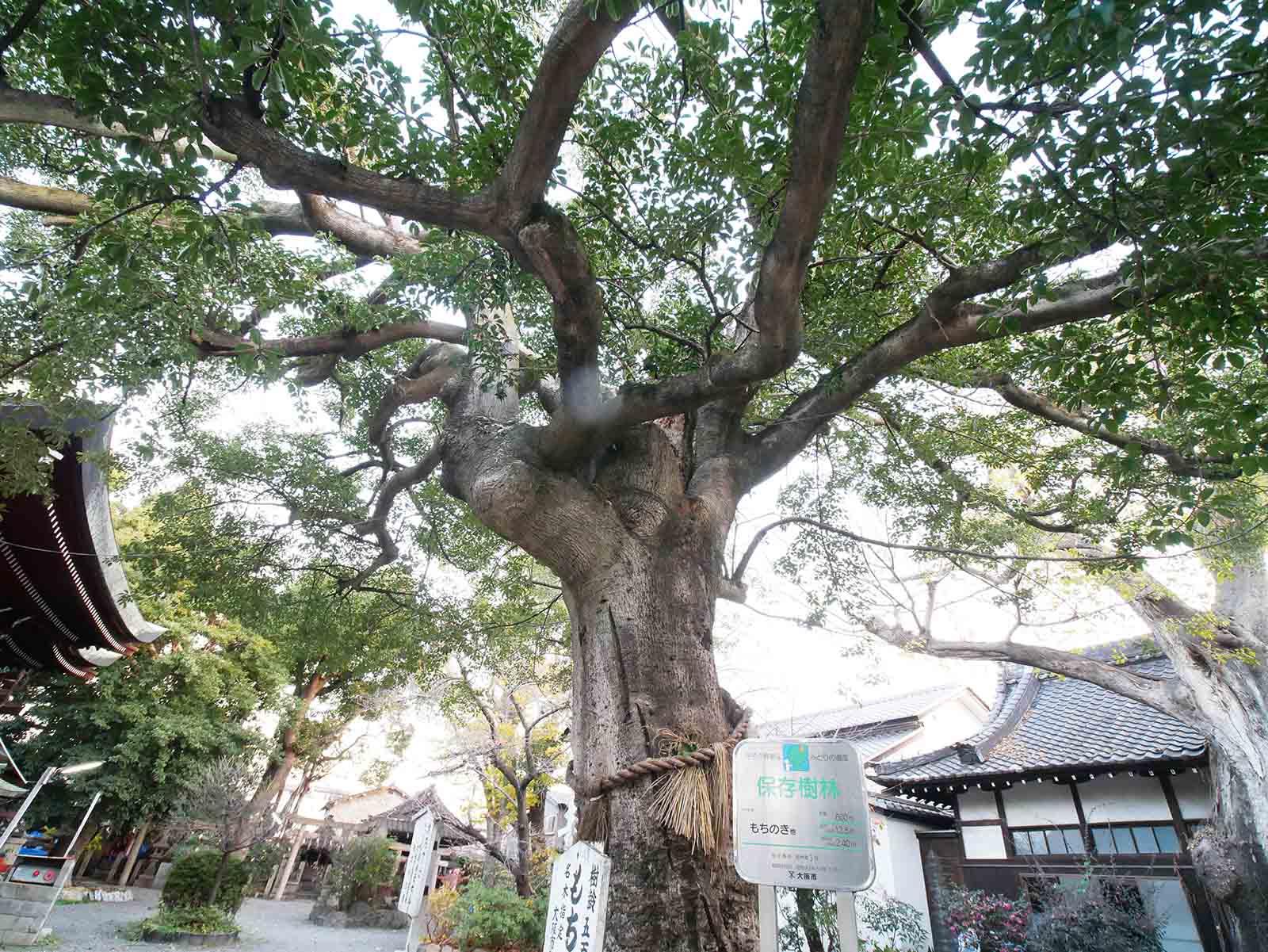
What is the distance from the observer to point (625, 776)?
2771mm

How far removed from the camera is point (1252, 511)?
4699 millimetres

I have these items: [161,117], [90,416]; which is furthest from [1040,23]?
[90,416]

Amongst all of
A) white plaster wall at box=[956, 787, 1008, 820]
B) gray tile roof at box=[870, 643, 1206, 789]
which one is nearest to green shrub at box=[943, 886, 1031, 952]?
white plaster wall at box=[956, 787, 1008, 820]

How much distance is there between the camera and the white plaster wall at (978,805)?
908 centimetres

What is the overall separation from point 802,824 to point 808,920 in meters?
4.46

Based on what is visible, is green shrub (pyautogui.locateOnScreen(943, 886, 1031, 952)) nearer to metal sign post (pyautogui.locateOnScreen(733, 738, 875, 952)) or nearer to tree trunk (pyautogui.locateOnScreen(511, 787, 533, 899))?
tree trunk (pyautogui.locateOnScreen(511, 787, 533, 899))

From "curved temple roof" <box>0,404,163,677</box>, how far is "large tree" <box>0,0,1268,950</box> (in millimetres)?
680

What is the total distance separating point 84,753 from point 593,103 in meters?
16.0

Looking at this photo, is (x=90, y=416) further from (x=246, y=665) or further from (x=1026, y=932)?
(x=246, y=665)

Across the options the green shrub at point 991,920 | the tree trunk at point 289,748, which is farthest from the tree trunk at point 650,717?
the tree trunk at point 289,748

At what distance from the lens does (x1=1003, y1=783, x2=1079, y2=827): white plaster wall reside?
8352 millimetres

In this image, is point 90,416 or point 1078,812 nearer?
point 90,416

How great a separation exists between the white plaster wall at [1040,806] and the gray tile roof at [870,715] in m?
5.14

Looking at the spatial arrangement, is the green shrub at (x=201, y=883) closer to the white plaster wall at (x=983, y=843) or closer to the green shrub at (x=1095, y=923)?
the white plaster wall at (x=983, y=843)
